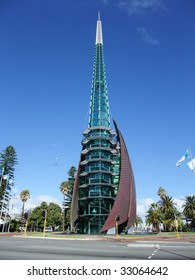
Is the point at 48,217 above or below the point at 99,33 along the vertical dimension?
below

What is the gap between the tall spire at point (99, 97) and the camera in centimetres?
6712

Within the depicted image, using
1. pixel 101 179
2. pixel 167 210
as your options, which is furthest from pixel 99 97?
pixel 167 210

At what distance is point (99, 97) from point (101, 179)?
80.7 feet

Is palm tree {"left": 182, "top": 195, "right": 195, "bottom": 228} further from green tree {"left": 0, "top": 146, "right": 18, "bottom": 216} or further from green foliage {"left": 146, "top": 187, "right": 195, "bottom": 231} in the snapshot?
green tree {"left": 0, "top": 146, "right": 18, "bottom": 216}

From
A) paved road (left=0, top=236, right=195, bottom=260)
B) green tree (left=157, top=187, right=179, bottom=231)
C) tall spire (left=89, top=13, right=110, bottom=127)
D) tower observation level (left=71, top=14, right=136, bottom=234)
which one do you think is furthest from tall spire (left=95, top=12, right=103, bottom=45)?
paved road (left=0, top=236, right=195, bottom=260)

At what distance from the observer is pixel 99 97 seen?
69.6 metres

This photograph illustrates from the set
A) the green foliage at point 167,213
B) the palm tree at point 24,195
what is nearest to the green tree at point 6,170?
the palm tree at point 24,195

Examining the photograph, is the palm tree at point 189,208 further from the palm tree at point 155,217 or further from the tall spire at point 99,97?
the tall spire at point 99,97

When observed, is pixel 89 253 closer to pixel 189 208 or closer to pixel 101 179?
pixel 101 179

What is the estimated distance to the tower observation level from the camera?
53.3m

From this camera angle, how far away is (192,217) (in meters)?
73.8
